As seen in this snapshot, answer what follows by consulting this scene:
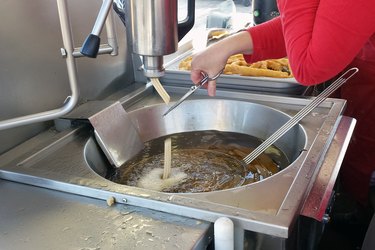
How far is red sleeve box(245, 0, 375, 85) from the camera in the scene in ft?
2.52

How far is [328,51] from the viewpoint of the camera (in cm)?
82

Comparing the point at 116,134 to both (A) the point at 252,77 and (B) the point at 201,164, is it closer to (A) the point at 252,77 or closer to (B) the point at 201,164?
A: (B) the point at 201,164

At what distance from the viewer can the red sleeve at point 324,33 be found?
2.52 feet

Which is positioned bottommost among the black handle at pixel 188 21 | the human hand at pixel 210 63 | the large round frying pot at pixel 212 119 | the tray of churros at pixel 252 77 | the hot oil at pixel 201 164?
the hot oil at pixel 201 164

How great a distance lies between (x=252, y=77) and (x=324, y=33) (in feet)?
1.74

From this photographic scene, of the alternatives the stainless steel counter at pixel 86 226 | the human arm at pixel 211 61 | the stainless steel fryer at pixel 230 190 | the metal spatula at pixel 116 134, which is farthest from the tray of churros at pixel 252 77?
the stainless steel counter at pixel 86 226

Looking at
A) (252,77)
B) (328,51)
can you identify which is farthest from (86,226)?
(252,77)

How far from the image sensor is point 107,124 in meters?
1.07

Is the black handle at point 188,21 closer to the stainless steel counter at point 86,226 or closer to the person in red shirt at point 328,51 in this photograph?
the person in red shirt at point 328,51

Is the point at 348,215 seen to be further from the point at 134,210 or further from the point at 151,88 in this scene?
the point at 134,210

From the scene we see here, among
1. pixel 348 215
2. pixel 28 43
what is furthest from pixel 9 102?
pixel 348 215

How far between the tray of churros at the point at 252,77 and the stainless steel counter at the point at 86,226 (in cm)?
69

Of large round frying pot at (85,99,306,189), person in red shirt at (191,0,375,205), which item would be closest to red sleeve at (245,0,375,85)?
person in red shirt at (191,0,375,205)

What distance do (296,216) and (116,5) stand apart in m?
0.79
